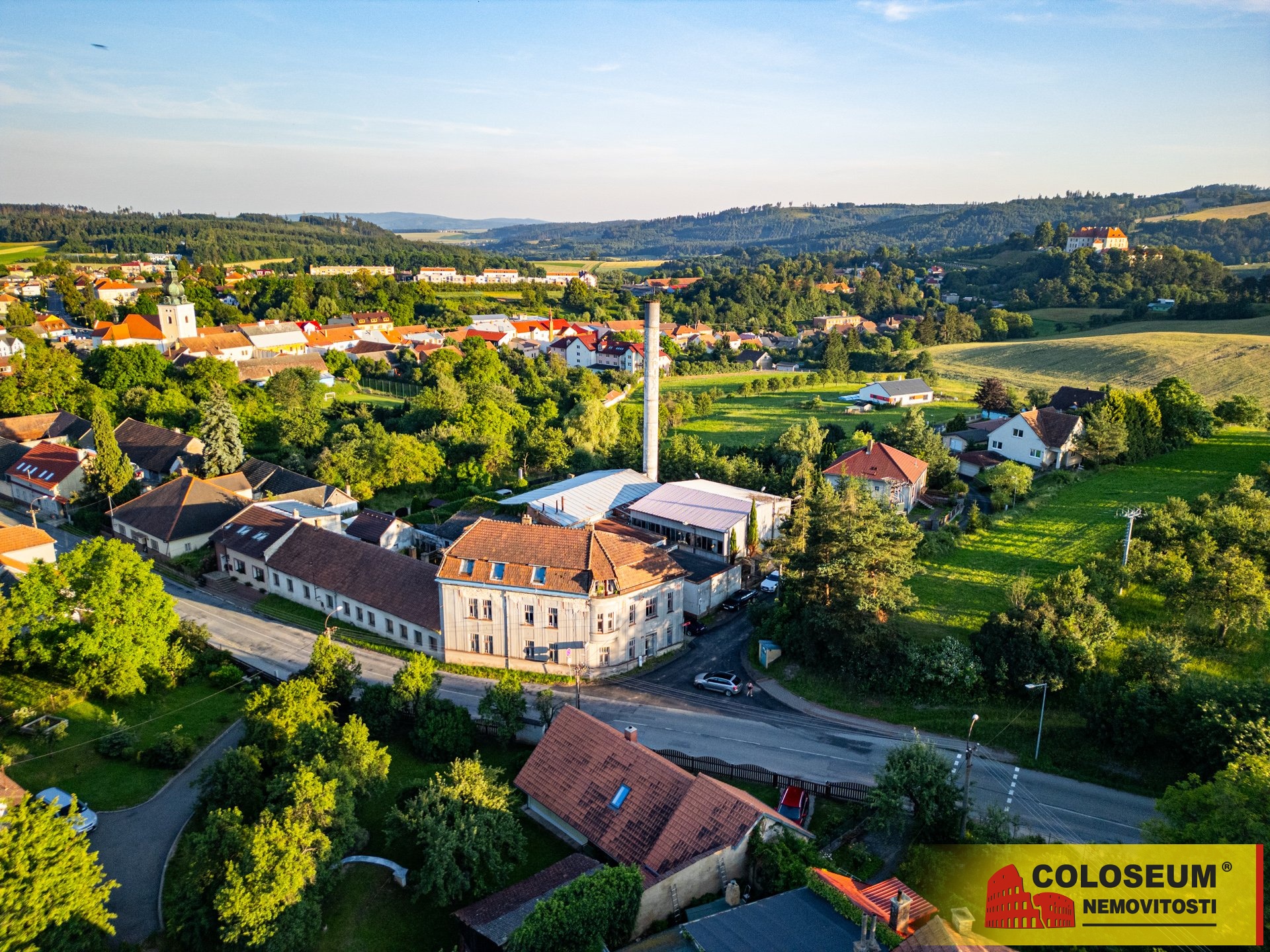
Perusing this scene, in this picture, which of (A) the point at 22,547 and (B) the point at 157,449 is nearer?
(A) the point at 22,547

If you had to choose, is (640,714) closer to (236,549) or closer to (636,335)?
(236,549)

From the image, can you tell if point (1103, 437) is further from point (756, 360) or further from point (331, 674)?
point (756, 360)

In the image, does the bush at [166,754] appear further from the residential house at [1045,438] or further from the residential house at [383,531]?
the residential house at [1045,438]

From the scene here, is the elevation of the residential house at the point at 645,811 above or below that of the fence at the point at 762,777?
above

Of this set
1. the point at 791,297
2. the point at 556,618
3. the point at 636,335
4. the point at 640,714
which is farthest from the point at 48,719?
the point at 791,297

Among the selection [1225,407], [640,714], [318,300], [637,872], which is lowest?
[640,714]

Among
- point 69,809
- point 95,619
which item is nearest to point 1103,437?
point 95,619

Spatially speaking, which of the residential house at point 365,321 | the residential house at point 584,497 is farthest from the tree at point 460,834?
the residential house at point 365,321
